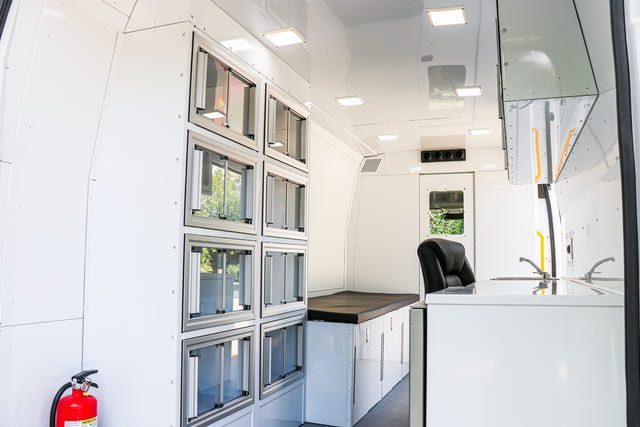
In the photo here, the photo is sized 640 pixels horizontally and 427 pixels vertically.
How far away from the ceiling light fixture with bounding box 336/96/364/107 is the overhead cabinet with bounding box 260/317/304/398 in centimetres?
202

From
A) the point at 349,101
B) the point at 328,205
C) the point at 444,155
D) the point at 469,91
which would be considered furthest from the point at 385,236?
the point at 469,91

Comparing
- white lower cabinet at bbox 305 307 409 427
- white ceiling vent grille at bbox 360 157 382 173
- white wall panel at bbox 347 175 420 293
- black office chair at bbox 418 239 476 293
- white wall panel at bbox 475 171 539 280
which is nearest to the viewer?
black office chair at bbox 418 239 476 293

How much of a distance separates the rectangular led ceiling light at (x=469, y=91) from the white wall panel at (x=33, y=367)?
340 cm

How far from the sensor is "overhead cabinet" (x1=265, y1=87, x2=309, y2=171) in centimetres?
321

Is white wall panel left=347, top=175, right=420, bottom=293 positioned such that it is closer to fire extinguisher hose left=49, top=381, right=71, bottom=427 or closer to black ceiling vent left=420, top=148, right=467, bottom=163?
black ceiling vent left=420, top=148, right=467, bottom=163

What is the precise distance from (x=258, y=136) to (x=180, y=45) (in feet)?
2.53

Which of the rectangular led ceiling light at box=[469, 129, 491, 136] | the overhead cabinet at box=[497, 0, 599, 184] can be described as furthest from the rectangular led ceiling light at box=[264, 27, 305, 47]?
the rectangular led ceiling light at box=[469, 129, 491, 136]

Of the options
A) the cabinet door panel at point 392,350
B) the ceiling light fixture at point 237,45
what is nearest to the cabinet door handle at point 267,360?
the cabinet door panel at point 392,350

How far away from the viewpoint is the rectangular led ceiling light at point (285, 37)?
9.83ft

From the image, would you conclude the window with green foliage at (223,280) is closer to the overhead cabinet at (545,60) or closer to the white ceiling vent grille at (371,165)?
the overhead cabinet at (545,60)

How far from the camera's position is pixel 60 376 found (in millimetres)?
2324

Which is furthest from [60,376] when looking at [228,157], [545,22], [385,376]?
[385,376]

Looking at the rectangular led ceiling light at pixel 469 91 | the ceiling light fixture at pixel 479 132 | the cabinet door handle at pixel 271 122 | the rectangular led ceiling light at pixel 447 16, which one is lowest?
the cabinet door handle at pixel 271 122

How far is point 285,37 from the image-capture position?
3059mm
